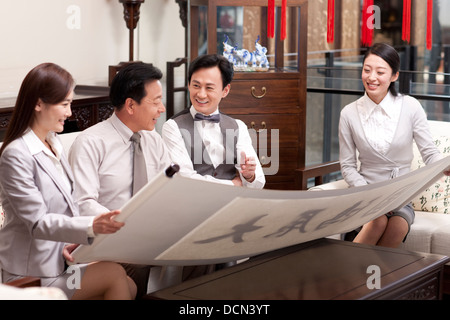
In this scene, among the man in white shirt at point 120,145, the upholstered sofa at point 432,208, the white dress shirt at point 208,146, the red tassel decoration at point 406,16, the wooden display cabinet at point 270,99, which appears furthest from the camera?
the wooden display cabinet at point 270,99

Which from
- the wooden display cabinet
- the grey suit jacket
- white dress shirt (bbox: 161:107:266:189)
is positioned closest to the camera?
the grey suit jacket

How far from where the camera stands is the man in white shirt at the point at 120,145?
8.28ft

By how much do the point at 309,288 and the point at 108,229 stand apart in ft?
2.07

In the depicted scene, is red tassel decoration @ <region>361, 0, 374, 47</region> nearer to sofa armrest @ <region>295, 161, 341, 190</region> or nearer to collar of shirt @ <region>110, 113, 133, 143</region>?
sofa armrest @ <region>295, 161, 341, 190</region>

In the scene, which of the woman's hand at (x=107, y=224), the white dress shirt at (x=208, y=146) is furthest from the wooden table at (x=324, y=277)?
the white dress shirt at (x=208, y=146)

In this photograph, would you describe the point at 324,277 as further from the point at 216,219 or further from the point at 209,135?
the point at 209,135

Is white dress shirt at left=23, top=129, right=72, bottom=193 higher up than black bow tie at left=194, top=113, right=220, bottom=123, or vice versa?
black bow tie at left=194, top=113, right=220, bottom=123

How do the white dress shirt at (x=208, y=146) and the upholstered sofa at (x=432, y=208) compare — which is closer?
the white dress shirt at (x=208, y=146)

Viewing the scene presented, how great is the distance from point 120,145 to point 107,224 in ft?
2.48

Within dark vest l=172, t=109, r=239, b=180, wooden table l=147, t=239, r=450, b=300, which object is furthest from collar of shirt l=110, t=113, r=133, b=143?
wooden table l=147, t=239, r=450, b=300

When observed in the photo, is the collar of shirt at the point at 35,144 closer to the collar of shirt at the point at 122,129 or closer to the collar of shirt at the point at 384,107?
the collar of shirt at the point at 122,129

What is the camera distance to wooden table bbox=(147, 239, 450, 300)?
6.79 feet

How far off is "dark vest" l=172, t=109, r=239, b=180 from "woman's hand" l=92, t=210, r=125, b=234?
122 centimetres

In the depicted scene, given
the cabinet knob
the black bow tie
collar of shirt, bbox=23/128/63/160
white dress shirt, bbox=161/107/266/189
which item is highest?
the cabinet knob
